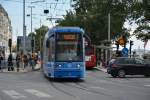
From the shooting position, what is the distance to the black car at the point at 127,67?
42.2m

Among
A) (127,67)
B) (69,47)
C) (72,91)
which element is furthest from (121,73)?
(72,91)

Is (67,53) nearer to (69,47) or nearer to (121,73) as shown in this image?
(69,47)

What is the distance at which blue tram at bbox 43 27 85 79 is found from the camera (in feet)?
106

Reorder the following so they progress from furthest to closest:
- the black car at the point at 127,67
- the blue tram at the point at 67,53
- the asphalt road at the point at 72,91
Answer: the black car at the point at 127,67 < the blue tram at the point at 67,53 < the asphalt road at the point at 72,91

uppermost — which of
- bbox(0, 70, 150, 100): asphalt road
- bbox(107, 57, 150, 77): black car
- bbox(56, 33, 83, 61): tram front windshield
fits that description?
bbox(56, 33, 83, 61): tram front windshield

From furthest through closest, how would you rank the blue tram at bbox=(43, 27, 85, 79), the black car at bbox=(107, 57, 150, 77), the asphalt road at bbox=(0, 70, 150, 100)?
the black car at bbox=(107, 57, 150, 77), the blue tram at bbox=(43, 27, 85, 79), the asphalt road at bbox=(0, 70, 150, 100)

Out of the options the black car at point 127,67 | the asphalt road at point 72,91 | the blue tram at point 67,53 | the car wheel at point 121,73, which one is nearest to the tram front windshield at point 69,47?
the blue tram at point 67,53

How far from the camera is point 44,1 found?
63.4 m

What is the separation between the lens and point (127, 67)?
138 ft

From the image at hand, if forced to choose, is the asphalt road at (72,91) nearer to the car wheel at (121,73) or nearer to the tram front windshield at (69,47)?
the tram front windshield at (69,47)

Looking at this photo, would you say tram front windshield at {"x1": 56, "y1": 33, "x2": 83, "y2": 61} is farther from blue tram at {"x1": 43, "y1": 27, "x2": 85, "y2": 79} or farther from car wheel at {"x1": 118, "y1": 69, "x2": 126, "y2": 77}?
car wheel at {"x1": 118, "y1": 69, "x2": 126, "y2": 77}

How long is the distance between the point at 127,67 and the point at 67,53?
36.0 feet

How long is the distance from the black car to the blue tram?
9.72 m

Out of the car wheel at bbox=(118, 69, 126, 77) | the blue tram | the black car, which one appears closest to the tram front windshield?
the blue tram
